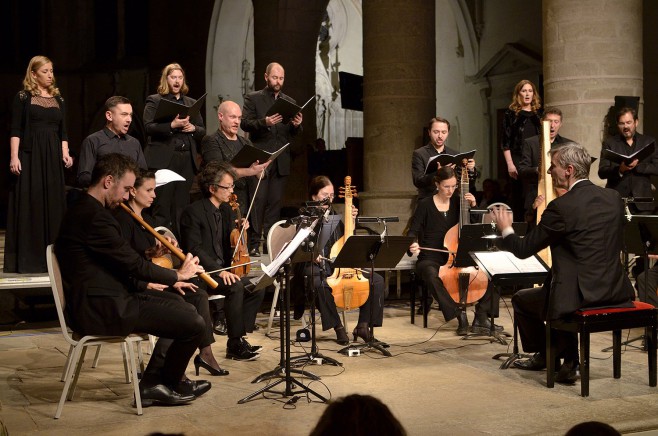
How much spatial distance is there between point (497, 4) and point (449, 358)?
439 inches

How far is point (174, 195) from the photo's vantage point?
28.4ft

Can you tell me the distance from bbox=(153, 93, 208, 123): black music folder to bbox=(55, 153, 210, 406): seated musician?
2.35m

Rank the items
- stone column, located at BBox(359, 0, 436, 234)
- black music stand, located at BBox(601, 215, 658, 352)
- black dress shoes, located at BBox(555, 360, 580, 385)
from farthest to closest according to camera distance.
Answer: stone column, located at BBox(359, 0, 436, 234), black music stand, located at BBox(601, 215, 658, 352), black dress shoes, located at BBox(555, 360, 580, 385)

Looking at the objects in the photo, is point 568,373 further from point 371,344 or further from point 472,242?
point 371,344

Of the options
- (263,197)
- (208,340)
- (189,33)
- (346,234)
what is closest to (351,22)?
(189,33)

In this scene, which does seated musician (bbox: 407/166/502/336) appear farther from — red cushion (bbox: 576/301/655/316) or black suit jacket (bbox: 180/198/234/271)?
red cushion (bbox: 576/301/655/316)

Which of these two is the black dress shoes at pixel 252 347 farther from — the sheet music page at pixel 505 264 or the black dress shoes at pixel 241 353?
the sheet music page at pixel 505 264

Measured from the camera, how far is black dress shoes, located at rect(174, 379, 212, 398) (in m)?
5.86

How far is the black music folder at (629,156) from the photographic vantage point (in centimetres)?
808

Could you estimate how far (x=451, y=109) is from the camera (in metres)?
18.0

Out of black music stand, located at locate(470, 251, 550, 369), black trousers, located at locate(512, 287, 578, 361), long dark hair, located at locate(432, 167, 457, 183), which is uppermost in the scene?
long dark hair, located at locate(432, 167, 457, 183)

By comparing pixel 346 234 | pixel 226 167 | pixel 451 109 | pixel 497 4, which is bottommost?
pixel 346 234

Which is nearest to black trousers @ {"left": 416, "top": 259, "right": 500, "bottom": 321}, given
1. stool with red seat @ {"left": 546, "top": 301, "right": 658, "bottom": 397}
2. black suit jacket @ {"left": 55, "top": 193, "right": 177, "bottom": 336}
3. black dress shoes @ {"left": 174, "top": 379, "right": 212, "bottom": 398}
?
stool with red seat @ {"left": 546, "top": 301, "right": 658, "bottom": 397}

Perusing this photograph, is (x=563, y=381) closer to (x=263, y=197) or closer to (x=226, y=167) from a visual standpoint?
(x=226, y=167)
